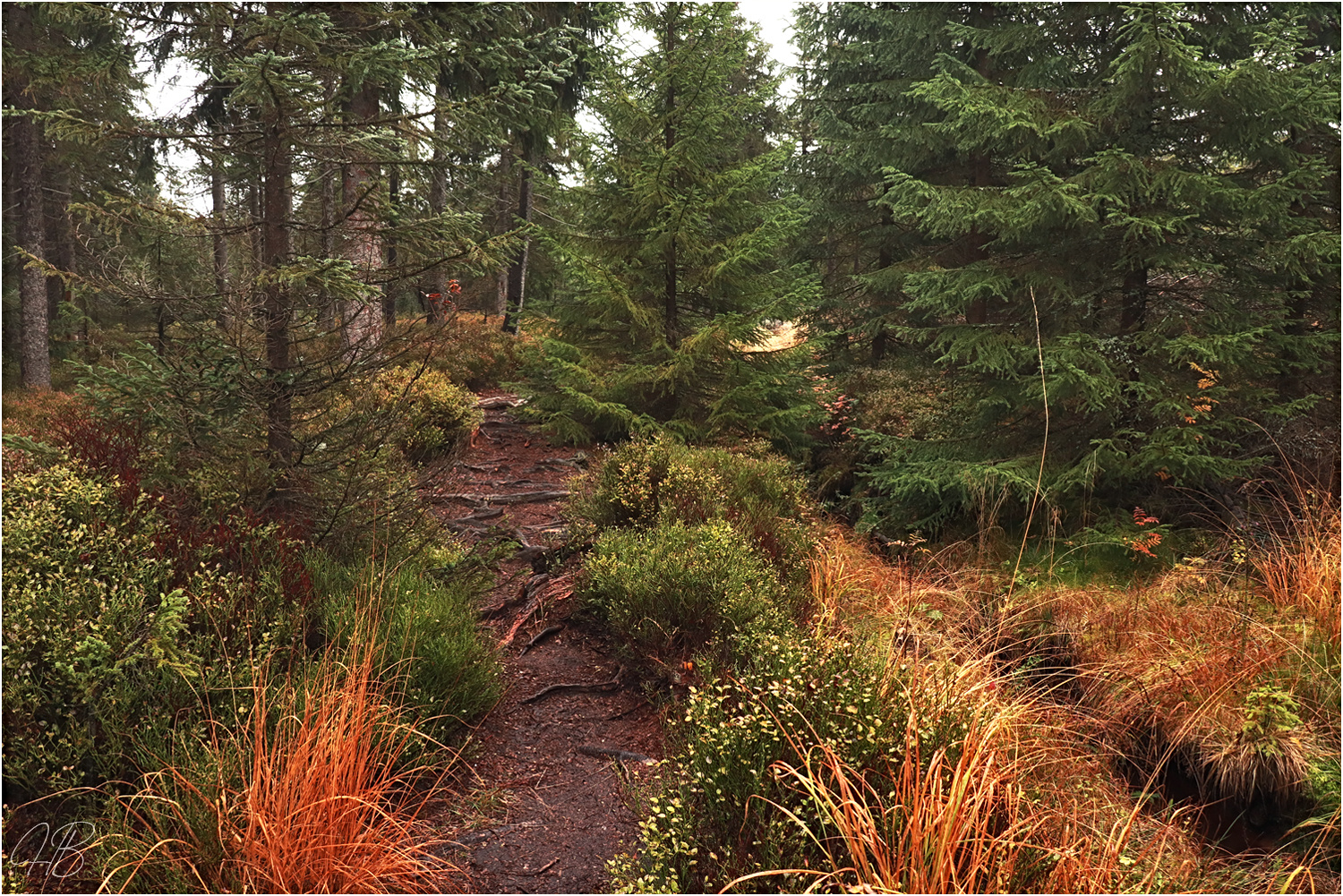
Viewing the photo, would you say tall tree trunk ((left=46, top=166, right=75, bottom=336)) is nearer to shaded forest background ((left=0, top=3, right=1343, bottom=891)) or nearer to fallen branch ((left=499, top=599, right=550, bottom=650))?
shaded forest background ((left=0, top=3, right=1343, bottom=891))

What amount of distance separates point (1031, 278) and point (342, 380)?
22.0ft

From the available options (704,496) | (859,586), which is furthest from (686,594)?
(859,586)

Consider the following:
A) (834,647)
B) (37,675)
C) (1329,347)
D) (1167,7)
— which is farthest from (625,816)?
(1329,347)

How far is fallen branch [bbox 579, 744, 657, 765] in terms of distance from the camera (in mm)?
3941

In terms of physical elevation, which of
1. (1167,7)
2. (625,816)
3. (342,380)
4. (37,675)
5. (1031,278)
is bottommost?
(625,816)

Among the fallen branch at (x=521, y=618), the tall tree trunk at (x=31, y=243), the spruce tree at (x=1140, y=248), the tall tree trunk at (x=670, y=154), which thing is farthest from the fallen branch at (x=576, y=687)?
the tall tree trunk at (x=31, y=243)

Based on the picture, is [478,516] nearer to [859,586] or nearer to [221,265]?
[221,265]

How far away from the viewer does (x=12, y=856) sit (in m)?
2.73

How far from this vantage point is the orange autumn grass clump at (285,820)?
2.57m

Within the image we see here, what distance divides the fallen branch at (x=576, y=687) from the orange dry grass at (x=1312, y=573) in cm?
449

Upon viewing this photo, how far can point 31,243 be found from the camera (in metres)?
12.7

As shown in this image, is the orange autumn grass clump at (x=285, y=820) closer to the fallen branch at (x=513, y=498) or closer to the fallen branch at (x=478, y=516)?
the fallen branch at (x=478, y=516)

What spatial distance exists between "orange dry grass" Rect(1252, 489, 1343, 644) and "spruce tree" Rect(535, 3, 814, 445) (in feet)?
15.8

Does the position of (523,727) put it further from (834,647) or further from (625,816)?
(834,647)
